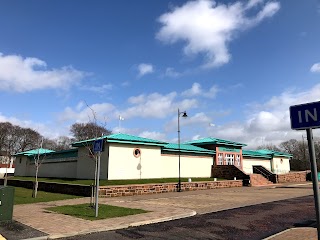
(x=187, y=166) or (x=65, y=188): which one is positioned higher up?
(x=187, y=166)

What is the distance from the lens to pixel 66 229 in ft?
29.1

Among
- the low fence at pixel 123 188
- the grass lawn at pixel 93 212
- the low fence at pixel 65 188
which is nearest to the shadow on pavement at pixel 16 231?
the grass lawn at pixel 93 212

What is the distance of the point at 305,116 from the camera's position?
4.85 metres

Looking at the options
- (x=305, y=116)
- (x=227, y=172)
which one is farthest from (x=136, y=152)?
(x=305, y=116)

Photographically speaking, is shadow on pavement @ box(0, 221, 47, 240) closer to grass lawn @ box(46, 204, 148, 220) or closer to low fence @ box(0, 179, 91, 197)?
grass lawn @ box(46, 204, 148, 220)

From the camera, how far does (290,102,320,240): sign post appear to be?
4.67 meters

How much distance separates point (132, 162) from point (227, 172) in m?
13.2

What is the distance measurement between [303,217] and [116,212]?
7.30m

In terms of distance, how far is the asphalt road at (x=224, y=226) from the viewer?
8492 millimetres

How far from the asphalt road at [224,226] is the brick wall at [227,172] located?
822 inches

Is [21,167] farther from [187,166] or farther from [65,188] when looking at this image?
[65,188]

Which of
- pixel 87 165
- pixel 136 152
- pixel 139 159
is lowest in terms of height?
pixel 87 165

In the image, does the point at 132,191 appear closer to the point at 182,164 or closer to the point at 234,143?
the point at 182,164

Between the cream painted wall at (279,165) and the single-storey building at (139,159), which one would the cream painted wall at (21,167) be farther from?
the cream painted wall at (279,165)
